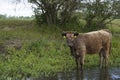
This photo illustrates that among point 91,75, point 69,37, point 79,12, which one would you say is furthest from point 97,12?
point 91,75

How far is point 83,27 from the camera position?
26.7 metres

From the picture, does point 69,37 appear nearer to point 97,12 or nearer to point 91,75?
point 91,75

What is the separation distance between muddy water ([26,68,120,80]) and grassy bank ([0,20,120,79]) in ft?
2.43

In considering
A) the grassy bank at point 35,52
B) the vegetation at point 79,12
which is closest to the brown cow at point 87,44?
the grassy bank at point 35,52

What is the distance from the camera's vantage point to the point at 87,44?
1952 centimetres

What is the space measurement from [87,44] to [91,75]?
90.6 inches

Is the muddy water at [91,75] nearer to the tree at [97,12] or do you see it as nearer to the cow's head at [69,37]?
the cow's head at [69,37]

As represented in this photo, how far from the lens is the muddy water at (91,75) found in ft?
55.7

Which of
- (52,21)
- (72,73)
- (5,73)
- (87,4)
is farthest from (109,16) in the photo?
(5,73)

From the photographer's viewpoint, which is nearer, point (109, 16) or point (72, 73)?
point (72, 73)

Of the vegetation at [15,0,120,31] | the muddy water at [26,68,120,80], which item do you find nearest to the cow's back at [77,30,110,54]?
the muddy water at [26,68,120,80]

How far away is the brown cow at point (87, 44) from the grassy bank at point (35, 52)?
690 mm

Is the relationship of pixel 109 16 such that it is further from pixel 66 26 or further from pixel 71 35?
pixel 71 35

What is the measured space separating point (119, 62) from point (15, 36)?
6385 millimetres
